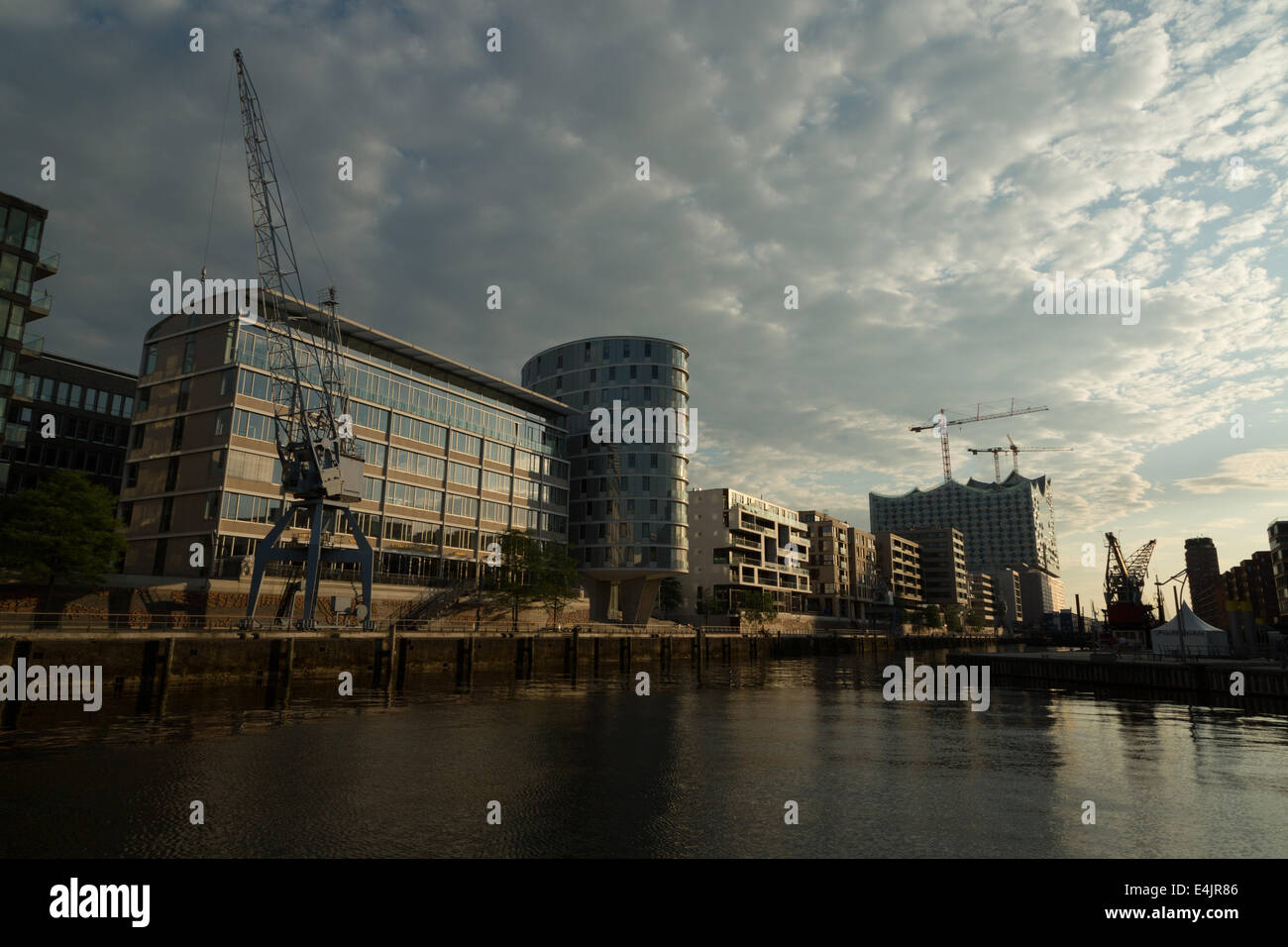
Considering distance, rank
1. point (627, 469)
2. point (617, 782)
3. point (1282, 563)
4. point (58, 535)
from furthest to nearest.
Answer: point (1282, 563), point (627, 469), point (58, 535), point (617, 782)

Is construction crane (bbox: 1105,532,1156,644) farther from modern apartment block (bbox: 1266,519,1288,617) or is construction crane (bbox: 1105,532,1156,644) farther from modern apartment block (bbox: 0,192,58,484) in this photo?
modern apartment block (bbox: 0,192,58,484)

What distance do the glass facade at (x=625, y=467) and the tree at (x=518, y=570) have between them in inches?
1073

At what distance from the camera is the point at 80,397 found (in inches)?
3600

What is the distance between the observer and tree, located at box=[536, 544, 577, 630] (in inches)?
3423

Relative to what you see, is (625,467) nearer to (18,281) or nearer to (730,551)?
(730,551)

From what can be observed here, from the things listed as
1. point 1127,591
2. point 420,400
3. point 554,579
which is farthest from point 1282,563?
point 420,400

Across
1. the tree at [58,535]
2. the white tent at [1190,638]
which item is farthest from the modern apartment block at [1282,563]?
the tree at [58,535]

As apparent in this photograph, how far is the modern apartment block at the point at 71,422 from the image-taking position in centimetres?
8531

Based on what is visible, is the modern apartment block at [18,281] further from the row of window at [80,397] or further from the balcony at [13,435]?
the row of window at [80,397]

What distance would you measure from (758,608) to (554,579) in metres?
61.0

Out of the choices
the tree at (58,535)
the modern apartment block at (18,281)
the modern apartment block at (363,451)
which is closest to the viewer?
the tree at (58,535)

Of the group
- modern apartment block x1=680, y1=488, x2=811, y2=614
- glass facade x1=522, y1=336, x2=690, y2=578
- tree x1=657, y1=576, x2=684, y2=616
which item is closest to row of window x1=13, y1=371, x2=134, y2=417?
glass facade x1=522, y1=336, x2=690, y2=578
